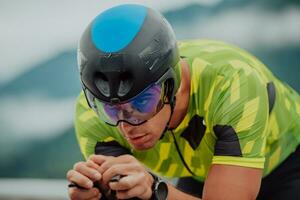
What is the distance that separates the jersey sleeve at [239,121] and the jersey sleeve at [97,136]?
289 mm

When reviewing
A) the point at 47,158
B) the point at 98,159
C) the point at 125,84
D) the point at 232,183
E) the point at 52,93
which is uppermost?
the point at 125,84

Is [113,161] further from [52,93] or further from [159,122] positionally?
[52,93]

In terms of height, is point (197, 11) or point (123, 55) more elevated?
point (123, 55)

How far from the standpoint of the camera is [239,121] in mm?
1495

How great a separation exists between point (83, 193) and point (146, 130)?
0.24m

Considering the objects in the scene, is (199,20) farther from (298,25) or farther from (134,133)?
(134,133)

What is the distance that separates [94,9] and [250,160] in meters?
1.85

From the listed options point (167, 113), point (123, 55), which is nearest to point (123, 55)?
point (123, 55)

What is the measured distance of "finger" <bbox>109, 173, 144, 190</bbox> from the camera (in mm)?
1338

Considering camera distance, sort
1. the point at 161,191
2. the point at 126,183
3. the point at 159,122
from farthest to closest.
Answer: the point at 159,122
the point at 161,191
the point at 126,183

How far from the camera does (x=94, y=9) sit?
10.4ft

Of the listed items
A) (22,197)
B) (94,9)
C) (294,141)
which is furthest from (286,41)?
(22,197)

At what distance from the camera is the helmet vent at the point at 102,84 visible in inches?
55.8

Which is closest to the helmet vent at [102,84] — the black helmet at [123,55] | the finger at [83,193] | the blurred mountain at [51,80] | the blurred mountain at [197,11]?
the black helmet at [123,55]
